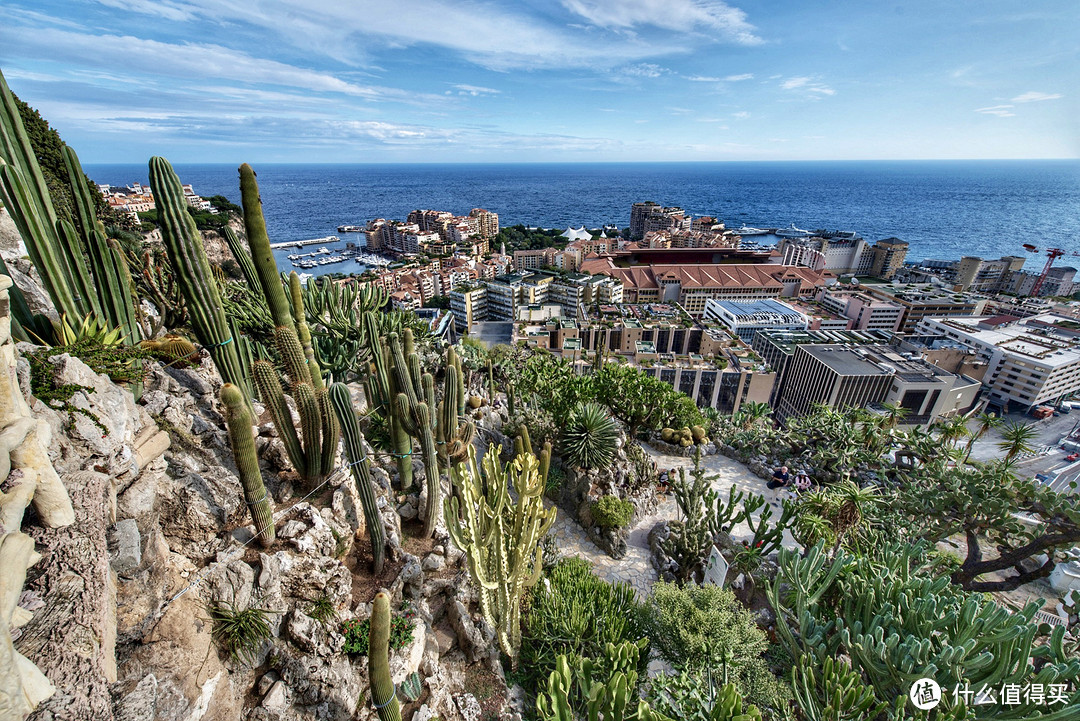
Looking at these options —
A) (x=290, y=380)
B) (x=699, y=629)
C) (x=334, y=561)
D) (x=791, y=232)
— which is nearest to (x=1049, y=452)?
(x=699, y=629)

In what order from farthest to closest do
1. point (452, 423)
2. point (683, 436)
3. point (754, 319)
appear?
point (754, 319) → point (683, 436) → point (452, 423)

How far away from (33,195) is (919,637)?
13.8 m

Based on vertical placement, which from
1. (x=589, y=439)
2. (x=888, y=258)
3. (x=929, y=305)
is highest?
(x=589, y=439)

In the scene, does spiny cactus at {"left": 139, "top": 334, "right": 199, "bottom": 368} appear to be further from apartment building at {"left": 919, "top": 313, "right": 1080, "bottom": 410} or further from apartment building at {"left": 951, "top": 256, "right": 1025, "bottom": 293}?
apartment building at {"left": 951, "top": 256, "right": 1025, "bottom": 293}

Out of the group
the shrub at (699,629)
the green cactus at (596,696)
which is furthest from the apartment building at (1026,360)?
the green cactus at (596,696)

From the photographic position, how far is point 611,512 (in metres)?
10.8

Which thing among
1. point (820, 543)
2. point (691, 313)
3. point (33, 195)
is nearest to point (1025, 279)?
point (691, 313)

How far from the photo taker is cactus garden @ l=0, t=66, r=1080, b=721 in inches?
159

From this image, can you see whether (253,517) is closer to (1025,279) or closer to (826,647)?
(826,647)

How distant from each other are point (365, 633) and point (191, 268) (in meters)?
5.84

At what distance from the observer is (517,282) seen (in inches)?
2215

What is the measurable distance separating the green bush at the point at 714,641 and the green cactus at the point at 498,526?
2.48m

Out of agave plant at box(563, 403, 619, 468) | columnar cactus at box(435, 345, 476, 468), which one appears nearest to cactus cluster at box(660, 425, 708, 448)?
agave plant at box(563, 403, 619, 468)

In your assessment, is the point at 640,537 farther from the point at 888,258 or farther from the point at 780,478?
the point at 888,258
